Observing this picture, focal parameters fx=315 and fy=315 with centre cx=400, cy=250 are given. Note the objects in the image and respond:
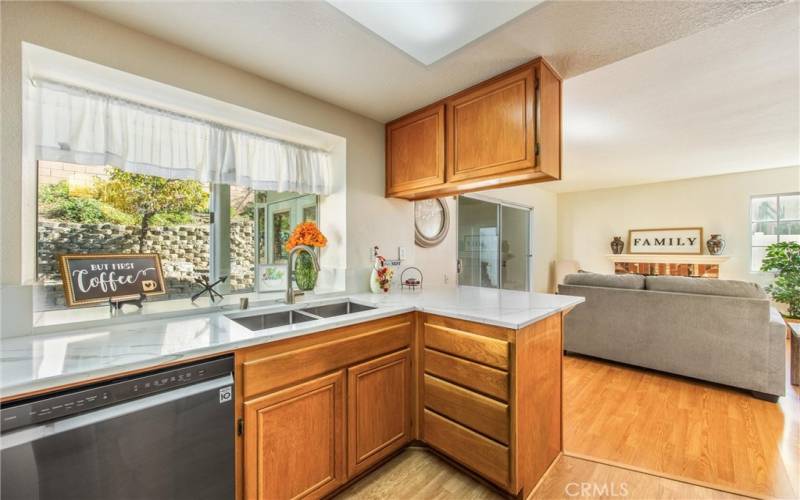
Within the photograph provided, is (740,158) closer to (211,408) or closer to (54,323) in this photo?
(211,408)

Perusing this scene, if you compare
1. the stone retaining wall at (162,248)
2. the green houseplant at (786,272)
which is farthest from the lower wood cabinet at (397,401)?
the green houseplant at (786,272)

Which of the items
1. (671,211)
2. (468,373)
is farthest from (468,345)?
(671,211)

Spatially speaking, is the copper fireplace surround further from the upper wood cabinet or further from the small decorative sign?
the upper wood cabinet

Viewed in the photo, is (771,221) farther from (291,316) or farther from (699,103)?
(291,316)

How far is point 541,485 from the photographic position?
1685 mm

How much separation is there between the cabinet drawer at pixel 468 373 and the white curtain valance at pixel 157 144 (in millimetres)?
1434

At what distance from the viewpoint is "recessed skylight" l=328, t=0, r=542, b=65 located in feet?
4.60

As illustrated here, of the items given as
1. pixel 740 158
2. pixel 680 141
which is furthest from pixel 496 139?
pixel 740 158

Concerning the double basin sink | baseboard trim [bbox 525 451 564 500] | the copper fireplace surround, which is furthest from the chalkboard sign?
the copper fireplace surround

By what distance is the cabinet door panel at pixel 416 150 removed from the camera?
2197 millimetres

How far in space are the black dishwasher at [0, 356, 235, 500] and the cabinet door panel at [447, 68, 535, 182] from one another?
1698 mm

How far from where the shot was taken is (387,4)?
141cm

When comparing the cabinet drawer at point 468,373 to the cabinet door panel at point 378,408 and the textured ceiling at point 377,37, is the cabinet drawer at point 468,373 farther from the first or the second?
the textured ceiling at point 377,37

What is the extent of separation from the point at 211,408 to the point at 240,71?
1.74m
